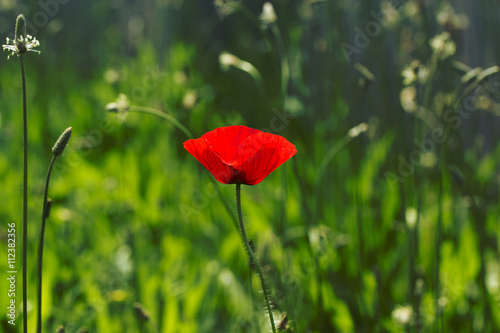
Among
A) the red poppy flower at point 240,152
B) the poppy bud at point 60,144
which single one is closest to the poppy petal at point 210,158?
the red poppy flower at point 240,152

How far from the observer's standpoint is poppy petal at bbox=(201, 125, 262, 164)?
0.63 meters

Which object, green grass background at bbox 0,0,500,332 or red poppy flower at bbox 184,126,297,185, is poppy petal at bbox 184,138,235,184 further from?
green grass background at bbox 0,0,500,332

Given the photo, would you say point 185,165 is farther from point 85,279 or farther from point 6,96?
A: point 6,96

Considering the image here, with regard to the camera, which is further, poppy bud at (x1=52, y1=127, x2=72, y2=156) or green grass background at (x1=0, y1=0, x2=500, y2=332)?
green grass background at (x1=0, y1=0, x2=500, y2=332)

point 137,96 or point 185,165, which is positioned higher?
point 137,96

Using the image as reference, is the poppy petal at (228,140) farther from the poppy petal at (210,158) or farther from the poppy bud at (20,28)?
the poppy bud at (20,28)

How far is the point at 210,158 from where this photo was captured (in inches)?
24.7

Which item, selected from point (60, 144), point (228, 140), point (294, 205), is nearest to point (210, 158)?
point (228, 140)

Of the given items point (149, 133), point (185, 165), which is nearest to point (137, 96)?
point (149, 133)

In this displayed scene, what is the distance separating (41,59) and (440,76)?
6.37ft

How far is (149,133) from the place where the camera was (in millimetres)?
2301

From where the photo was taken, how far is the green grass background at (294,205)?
117cm

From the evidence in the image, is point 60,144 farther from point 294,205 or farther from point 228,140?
point 294,205

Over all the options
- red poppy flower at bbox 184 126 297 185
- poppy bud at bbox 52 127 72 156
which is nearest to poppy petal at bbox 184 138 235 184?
red poppy flower at bbox 184 126 297 185
